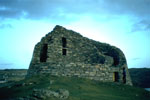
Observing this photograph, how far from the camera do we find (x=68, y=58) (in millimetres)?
16594

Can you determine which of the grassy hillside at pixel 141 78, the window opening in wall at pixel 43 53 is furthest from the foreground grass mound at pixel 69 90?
the grassy hillside at pixel 141 78

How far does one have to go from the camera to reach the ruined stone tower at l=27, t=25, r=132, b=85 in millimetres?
15672

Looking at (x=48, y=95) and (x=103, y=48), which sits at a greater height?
(x=103, y=48)

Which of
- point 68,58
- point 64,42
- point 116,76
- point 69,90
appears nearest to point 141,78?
point 116,76

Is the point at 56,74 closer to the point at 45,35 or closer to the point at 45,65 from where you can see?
the point at 45,65

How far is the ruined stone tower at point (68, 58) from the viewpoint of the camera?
15672 mm

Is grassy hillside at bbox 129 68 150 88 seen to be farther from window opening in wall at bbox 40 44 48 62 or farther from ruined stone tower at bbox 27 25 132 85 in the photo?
window opening in wall at bbox 40 44 48 62

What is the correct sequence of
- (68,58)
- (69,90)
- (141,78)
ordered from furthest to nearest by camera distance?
(141,78)
(68,58)
(69,90)

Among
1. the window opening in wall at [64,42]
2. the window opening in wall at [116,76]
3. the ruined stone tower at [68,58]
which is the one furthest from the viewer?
→ the window opening in wall at [116,76]

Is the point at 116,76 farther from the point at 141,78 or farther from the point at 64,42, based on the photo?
the point at 141,78

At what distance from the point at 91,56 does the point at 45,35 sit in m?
5.55

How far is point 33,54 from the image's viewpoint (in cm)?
1714

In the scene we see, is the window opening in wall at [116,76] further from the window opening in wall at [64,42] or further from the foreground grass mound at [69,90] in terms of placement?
the window opening in wall at [64,42]

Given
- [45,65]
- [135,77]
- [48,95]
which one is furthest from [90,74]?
[135,77]
